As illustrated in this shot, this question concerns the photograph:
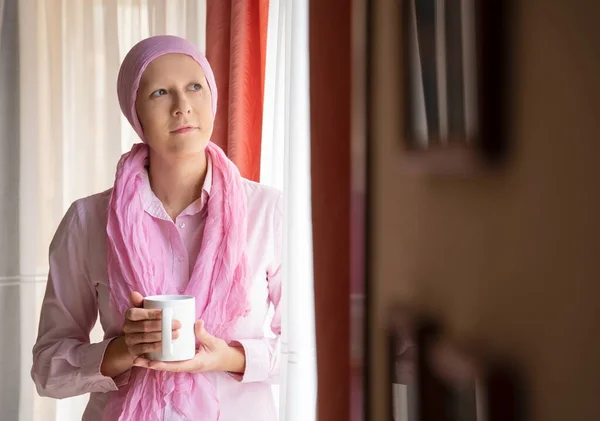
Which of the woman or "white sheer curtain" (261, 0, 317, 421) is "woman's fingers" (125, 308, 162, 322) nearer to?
the woman

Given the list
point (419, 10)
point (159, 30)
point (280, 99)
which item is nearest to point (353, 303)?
point (419, 10)

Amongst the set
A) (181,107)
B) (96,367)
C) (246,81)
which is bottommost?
(96,367)

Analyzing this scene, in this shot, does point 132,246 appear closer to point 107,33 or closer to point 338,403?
point 338,403

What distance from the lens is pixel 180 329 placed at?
3.92 ft

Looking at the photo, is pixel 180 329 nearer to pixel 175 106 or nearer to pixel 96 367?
pixel 96 367

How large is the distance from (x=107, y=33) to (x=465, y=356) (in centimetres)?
206

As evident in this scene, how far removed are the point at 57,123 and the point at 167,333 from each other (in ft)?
4.29

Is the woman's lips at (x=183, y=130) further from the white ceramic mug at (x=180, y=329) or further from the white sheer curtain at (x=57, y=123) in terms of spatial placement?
the white sheer curtain at (x=57, y=123)

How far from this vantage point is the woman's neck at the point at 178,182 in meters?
1.43

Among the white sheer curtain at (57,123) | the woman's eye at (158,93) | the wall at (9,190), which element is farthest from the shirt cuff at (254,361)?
the wall at (9,190)

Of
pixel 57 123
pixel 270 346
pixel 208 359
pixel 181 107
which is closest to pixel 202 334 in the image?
pixel 208 359

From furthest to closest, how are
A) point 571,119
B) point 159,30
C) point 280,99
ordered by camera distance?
1. point 159,30
2. point 280,99
3. point 571,119

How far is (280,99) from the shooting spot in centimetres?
172

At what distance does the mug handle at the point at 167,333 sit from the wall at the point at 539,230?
789 mm
